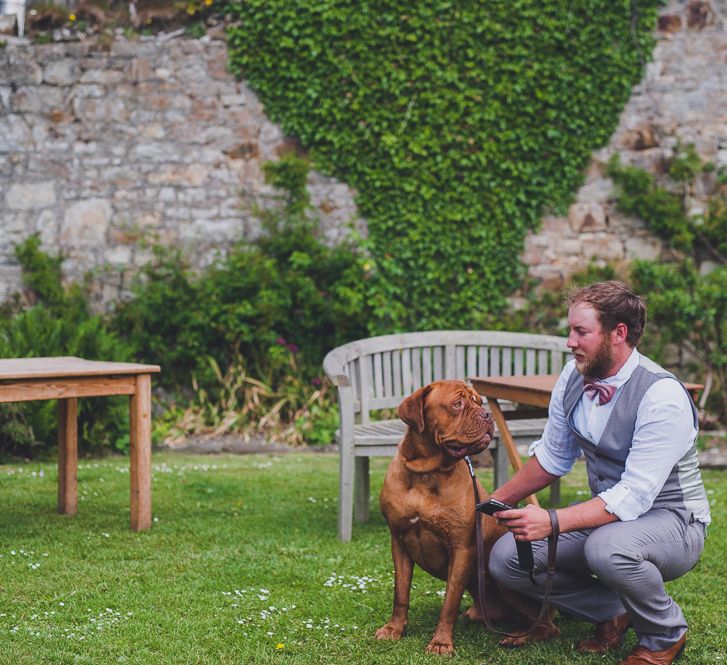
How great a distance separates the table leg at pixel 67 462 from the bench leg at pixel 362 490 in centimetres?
172

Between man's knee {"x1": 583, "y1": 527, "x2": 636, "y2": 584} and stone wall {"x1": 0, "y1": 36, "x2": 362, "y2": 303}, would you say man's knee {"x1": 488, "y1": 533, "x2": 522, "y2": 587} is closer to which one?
man's knee {"x1": 583, "y1": 527, "x2": 636, "y2": 584}

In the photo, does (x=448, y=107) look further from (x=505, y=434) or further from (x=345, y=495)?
(x=345, y=495)

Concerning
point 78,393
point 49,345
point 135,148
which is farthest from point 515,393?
point 135,148

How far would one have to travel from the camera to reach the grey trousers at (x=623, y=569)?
9.66ft

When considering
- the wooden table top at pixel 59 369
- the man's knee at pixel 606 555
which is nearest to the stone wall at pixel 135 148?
the wooden table top at pixel 59 369

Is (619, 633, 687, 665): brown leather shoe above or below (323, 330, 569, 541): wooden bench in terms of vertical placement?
below

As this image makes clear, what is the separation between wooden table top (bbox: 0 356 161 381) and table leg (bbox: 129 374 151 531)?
13cm

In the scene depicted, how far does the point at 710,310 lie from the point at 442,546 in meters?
6.12

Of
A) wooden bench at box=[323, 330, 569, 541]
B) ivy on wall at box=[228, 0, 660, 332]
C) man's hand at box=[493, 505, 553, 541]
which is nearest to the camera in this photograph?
man's hand at box=[493, 505, 553, 541]

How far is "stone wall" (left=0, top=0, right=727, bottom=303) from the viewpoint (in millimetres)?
9367

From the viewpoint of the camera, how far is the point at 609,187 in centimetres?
941

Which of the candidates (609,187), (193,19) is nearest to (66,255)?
(193,19)

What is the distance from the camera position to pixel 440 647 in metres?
3.24

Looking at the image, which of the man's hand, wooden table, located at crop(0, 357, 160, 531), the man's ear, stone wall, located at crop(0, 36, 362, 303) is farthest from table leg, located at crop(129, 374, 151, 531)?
stone wall, located at crop(0, 36, 362, 303)
